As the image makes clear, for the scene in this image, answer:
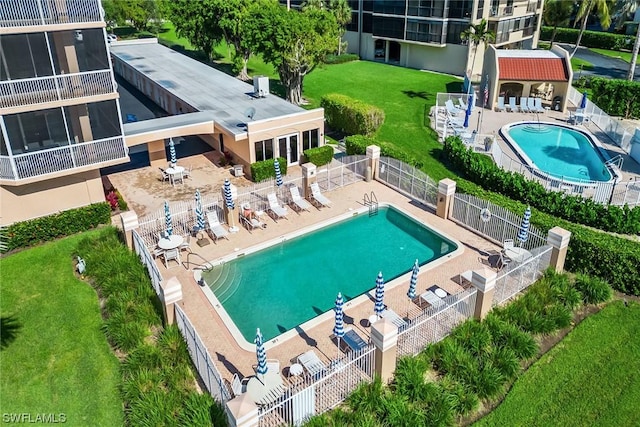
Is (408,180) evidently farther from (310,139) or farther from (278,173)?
(310,139)

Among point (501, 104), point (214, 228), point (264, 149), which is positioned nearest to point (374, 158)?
point (264, 149)

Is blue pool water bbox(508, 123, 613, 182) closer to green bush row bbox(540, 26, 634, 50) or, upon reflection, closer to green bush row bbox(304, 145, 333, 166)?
green bush row bbox(304, 145, 333, 166)

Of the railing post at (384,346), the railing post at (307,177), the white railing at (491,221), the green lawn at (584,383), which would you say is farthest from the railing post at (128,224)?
the green lawn at (584,383)

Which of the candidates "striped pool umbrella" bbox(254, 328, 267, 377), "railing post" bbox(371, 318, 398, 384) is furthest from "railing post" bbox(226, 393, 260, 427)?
"railing post" bbox(371, 318, 398, 384)

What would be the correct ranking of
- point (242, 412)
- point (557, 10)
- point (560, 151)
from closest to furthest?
1. point (242, 412)
2. point (560, 151)
3. point (557, 10)

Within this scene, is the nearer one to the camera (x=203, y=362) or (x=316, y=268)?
(x=203, y=362)

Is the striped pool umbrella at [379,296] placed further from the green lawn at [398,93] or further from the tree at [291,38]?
the tree at [291,38]

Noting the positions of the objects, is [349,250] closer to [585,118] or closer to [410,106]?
[410,106]
